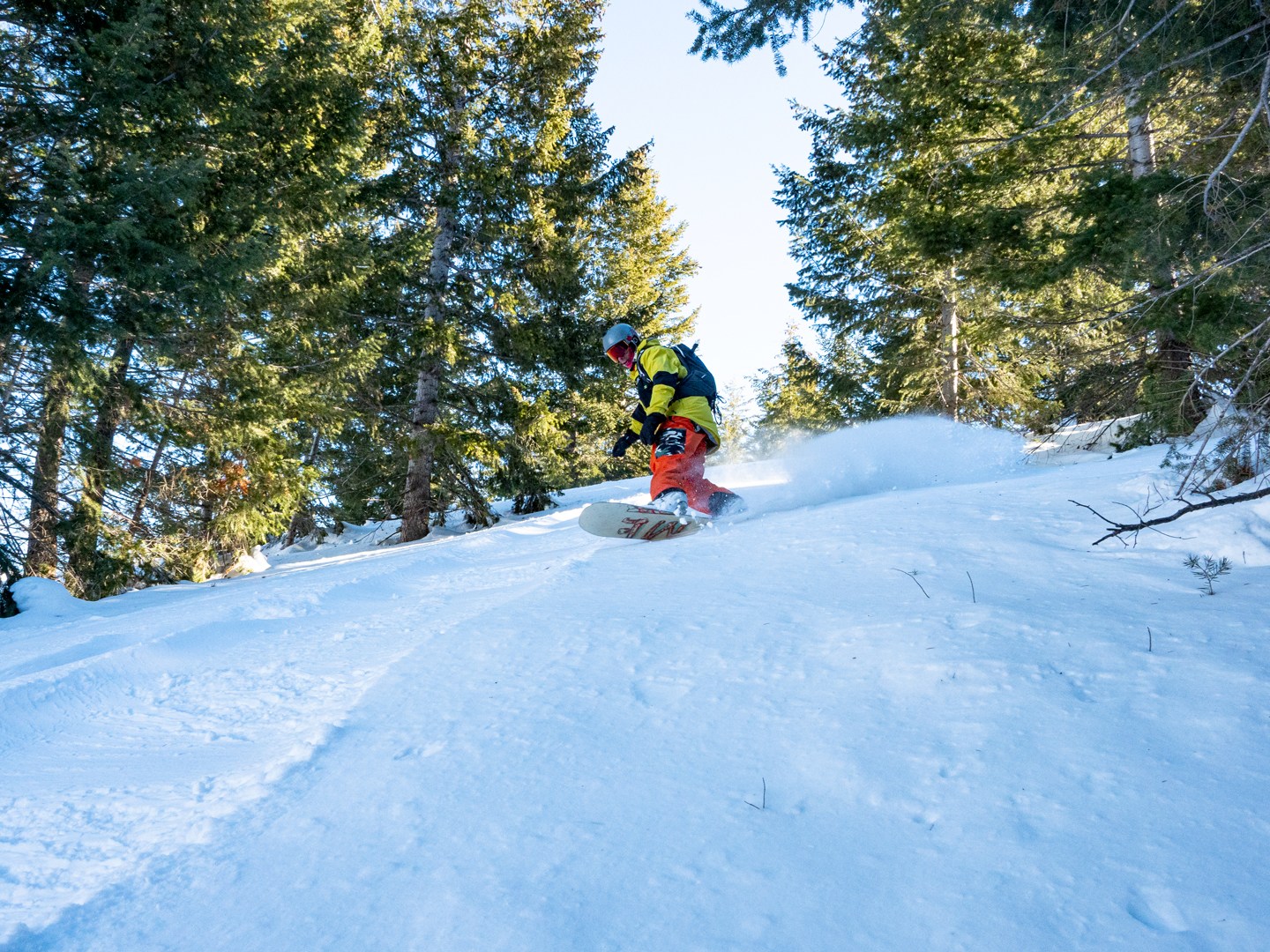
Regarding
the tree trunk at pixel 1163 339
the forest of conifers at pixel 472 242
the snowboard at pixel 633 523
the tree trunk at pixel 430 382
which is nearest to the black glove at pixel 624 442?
the snowboard at pixel 633 523

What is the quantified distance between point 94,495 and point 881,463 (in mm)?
8808

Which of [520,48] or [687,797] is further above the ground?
[520,48]

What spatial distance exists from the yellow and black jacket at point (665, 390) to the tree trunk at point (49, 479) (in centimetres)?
557

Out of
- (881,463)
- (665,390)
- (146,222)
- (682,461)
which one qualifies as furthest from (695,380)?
(146,222)

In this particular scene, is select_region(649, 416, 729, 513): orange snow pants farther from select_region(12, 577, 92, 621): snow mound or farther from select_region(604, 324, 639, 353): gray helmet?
select_region(12, 577, 92, 621): snow mound

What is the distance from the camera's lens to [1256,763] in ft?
5.51

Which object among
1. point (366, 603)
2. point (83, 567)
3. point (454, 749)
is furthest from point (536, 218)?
point (454, 749)

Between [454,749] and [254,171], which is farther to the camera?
[254,171]

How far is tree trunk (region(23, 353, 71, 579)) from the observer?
670 centimetres

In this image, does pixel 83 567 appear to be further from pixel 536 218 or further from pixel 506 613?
pixel 536 218

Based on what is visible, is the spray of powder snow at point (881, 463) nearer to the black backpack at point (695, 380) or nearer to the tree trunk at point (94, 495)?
the black backpack at point (695, 380)

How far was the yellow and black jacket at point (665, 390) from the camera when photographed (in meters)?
6.02

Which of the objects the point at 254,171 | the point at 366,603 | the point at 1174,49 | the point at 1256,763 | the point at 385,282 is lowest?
the point at 1256,763

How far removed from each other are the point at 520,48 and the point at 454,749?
496 inches
